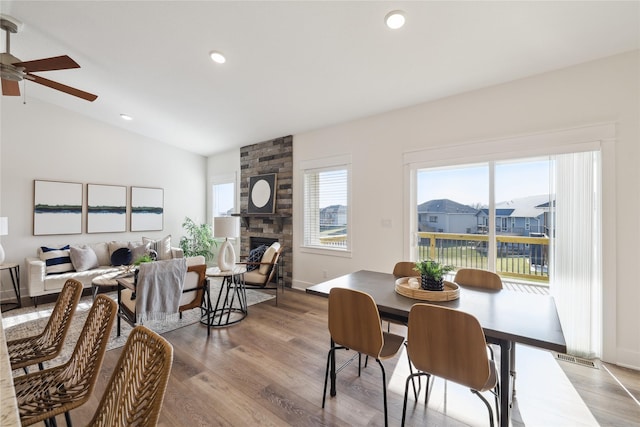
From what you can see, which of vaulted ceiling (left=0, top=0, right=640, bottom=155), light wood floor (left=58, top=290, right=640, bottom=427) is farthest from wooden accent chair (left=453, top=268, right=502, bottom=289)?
vaulted ceiling (left=0, top=0, right=640, bottom=155)

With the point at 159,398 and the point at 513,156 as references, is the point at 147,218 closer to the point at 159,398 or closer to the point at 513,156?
the point at 159,398

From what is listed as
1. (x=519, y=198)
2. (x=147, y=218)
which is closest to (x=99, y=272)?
(x=147, y=218)

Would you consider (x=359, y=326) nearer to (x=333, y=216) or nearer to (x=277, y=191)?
(x=333, y=216)

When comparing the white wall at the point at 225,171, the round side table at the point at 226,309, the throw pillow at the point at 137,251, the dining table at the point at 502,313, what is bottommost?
the round side table at the point at 226,309

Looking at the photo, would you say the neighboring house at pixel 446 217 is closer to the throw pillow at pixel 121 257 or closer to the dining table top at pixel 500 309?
the dining table top at pixel 500 309

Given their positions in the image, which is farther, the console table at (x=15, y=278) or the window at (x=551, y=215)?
the console table at (x=15, y=278)

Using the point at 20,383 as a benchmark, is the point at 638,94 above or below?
above

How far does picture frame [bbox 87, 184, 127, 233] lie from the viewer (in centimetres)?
508

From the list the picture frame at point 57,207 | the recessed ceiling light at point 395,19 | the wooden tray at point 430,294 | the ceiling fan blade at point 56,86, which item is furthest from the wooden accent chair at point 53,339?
the picture frame at point 57,207

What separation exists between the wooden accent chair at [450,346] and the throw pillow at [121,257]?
518 centimetres

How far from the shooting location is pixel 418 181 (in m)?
3.65

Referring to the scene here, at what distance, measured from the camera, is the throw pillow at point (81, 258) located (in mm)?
4488

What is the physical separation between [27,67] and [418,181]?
4.16 meters

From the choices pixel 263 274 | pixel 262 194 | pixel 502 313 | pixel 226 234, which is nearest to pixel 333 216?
pixel 263 274
